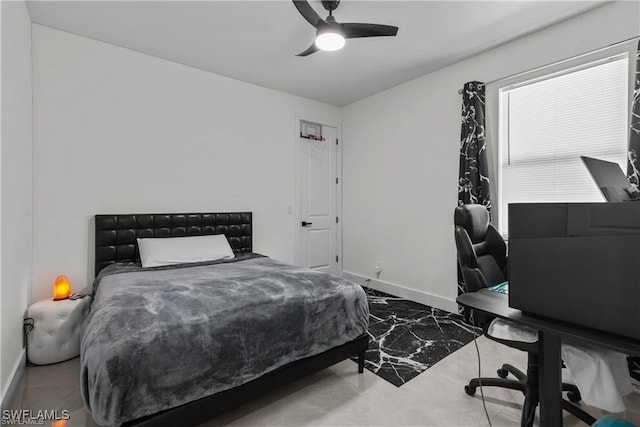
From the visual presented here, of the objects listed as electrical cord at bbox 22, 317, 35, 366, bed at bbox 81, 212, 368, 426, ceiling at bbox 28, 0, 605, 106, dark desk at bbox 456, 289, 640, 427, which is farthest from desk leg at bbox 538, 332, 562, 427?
electrical cord at bbox 22, 317, 35, 366

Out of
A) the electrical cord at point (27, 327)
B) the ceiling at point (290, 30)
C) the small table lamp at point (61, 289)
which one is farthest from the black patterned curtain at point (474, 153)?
the electrical cord at point (27, 327)

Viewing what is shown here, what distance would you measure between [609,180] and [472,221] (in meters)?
0.73

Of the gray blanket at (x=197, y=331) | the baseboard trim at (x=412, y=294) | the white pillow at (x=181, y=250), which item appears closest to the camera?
the gray blanket at (x=197, y=331)

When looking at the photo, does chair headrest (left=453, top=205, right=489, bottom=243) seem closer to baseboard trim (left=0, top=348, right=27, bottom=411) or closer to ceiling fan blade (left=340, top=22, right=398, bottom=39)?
ceiling fan blade (left=340, top=22, right=398, bottom=39)

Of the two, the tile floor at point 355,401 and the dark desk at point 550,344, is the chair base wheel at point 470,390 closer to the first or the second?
the tile floor at point 355,401

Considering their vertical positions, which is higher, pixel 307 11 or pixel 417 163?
pixel 307 11

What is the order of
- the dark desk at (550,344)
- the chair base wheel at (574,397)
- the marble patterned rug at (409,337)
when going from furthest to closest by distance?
the marble patterned rug at (409,337) < the chair base wheel at (574,397) < the dark desk at (550,344)

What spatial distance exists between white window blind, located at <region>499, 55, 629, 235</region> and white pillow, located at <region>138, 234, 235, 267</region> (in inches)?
118

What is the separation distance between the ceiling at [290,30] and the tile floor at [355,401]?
287 cm

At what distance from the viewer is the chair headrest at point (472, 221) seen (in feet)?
6.77

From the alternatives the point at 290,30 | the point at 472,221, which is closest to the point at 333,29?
the point at 290,30

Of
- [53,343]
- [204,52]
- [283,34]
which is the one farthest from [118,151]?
[283,34]

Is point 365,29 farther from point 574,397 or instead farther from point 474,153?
point 574,397

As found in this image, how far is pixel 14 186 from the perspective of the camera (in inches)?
82.5
